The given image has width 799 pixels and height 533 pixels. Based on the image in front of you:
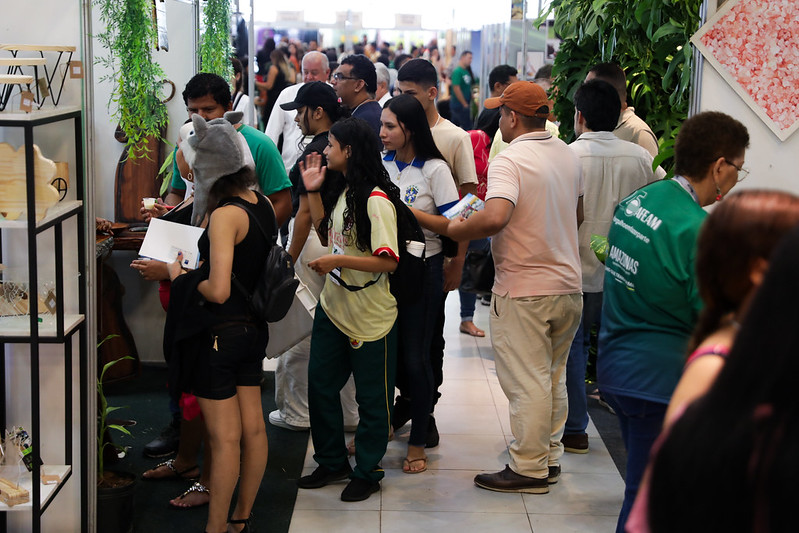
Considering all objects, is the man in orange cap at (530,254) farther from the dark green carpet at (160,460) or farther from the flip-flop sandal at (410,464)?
the dark green carpet at (160,460)

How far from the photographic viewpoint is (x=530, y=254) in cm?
361

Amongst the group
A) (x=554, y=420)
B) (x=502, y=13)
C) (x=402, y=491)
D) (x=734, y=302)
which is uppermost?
(x=502, y=13)

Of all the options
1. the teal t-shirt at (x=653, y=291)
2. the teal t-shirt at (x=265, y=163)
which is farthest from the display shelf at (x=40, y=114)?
the teal t-shirt at (x=653, y=291)

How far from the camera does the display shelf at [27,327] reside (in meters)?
2.77

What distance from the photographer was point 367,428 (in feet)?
12.2

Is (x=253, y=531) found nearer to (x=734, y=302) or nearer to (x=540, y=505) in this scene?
(x=540, y=505)

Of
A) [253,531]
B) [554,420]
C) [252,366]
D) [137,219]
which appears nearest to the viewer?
[252,366]

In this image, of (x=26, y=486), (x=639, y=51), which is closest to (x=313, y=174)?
(x=26, y=486)

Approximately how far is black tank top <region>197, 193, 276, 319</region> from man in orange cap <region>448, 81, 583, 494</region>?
2.87 feet

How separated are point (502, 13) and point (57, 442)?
27.7 feet

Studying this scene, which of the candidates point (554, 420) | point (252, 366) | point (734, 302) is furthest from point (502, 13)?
point (734, 302)

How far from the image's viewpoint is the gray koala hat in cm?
297

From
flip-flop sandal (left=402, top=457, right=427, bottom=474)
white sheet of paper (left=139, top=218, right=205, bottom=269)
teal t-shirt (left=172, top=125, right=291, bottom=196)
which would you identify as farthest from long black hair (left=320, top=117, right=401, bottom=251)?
flip-flop sandal (left=402, top=457, right=427, bottom=474)

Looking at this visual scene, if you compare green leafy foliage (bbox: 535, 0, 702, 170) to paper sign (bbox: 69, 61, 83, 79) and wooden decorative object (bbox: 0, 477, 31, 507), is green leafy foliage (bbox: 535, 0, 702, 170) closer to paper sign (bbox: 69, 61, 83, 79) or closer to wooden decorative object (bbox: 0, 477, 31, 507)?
paper sign (bbox: 69, 61, 83, 79)
